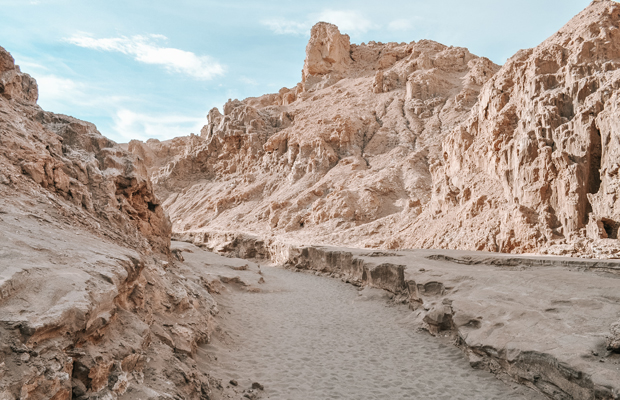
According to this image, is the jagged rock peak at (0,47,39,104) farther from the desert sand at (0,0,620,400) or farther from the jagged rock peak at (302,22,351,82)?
the jagged rock peak at (302,22,351,82)

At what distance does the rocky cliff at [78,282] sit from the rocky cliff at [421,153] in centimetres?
1112

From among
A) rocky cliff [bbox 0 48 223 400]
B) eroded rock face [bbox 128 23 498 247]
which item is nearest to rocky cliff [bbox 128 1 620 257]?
eroded rock face [bbox 128 23 498 247]

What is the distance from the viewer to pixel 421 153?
31.1 metres

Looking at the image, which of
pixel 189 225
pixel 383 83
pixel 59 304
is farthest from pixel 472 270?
pixel 383 83

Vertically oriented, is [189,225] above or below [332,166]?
below

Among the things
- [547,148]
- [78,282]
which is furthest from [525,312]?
[547,148]

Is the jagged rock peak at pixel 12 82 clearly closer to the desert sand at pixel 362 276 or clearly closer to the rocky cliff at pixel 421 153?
the desert sand at pixel 362 276

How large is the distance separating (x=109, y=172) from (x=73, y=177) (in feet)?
5.13

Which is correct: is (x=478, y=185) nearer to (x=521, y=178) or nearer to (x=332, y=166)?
(x=521, y=178)

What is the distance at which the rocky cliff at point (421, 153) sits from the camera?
38.9 feet

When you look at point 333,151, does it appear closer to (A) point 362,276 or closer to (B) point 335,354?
(A) point 362,276

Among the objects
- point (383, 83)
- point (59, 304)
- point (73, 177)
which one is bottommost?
point (59, 304)

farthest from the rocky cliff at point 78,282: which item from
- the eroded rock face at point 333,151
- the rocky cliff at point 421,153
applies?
the eroded rock face at point 333,151

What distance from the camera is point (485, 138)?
653 inches
